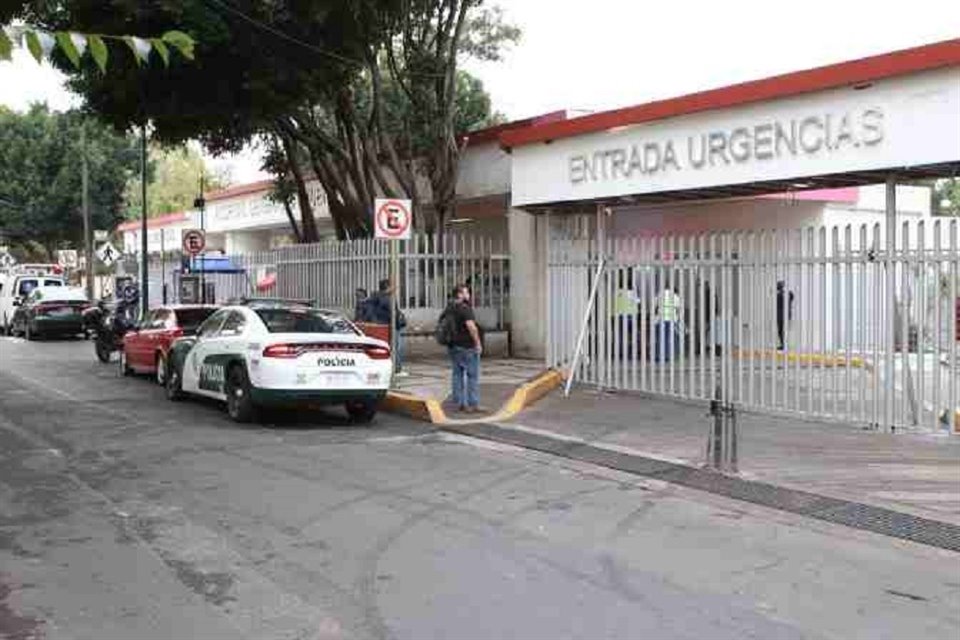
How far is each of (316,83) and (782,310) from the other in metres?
9.46

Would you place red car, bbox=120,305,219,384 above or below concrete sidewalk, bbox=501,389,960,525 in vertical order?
above

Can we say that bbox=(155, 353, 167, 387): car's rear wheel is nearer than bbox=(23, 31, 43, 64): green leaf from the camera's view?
No

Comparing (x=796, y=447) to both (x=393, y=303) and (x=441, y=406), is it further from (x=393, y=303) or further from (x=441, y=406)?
(x=393, y=303)

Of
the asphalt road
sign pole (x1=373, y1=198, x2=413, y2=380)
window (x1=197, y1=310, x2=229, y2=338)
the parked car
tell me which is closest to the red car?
window (x1=197, y1=310, x2=229, y2=338)

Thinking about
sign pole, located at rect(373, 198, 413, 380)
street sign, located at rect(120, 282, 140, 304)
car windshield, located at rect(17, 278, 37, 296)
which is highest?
sign pole, located at rect(373, 198, 413, 380)

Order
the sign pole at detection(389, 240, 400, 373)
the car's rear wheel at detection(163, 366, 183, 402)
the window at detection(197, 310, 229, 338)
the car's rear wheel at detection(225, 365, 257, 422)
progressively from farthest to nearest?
the sign pole at detection(389, 240, 400, 373) < the car's rear wheel at detection(163, 366, 183, 402) < the window at detection(197, 310, 229, 338) < the car's rear wheel at detection(225, 365, 257, 422)

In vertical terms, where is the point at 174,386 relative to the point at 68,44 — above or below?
below

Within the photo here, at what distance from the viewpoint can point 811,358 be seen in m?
13.3

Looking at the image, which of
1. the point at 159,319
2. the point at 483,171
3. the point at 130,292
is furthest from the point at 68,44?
the point at 130,292

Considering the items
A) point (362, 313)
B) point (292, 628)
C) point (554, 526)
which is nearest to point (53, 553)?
point (292, 628)

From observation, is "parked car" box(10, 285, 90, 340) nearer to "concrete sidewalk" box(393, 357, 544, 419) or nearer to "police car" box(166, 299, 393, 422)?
"concrete sidewalk" box(393, 357, 544, 419)

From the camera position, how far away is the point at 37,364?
23.2 meters

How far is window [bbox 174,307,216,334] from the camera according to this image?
59.5 feet

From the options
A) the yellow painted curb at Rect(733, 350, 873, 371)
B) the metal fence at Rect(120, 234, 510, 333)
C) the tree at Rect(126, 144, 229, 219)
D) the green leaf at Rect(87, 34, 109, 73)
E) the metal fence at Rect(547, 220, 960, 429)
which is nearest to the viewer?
the green leaf at Rect(87, 34, 109, 73)
